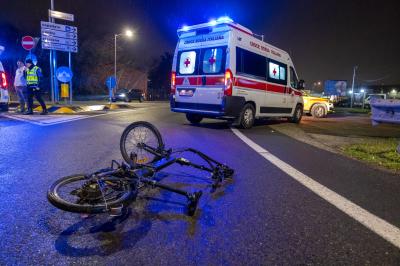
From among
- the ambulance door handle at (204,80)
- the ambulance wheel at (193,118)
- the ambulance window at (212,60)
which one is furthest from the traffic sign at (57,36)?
the ambulance door handle at (204,80)

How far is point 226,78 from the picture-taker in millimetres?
9648

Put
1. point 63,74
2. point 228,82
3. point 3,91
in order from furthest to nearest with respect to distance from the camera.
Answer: point 63,74
point 3,91
point 228,82

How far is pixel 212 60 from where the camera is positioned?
10.1 metres

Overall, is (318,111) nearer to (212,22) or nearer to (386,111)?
(212,22)

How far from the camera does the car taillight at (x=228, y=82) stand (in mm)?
9609

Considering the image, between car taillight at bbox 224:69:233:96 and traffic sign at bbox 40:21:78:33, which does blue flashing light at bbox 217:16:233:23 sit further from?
traffic sign at bbox 40:21:78:33

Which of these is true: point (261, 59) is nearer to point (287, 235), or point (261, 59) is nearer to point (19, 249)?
Answer: point (287, 235)

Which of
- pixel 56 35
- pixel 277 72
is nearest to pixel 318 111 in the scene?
pixel 277 72

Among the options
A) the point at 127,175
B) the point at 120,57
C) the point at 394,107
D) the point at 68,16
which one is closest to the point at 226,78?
the point at 394,107

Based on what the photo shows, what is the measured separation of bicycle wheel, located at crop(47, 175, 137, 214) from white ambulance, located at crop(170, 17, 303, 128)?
6944mm

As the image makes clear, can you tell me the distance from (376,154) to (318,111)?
14.2 m

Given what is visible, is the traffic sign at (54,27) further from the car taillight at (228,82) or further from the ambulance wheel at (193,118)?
the car taillight at (228,82)

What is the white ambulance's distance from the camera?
9773 mm

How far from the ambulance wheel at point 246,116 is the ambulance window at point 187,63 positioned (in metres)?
2.06
